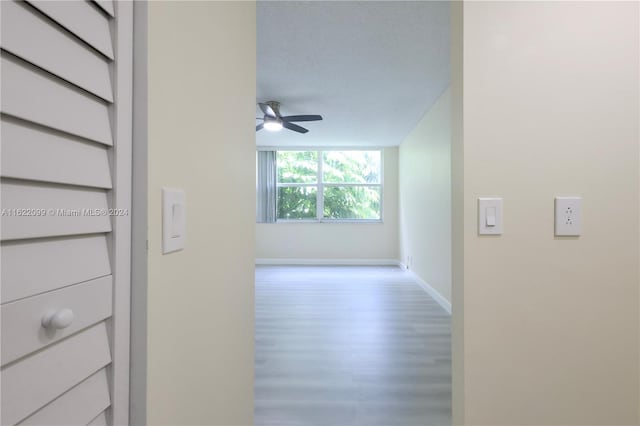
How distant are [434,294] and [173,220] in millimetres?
3703

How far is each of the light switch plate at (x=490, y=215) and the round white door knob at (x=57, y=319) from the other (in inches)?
40.0

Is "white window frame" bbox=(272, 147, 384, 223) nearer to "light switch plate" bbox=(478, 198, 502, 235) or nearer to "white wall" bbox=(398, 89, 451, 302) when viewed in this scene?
"white wall" bbox=(398, 89, 451, 302)

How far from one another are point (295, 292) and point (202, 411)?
3400mm

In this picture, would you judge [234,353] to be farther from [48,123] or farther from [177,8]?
[177,8]

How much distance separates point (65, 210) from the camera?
420 mm

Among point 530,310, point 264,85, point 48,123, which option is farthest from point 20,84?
point 264,85

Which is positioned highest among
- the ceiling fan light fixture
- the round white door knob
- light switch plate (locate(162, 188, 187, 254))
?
the ceiling fan light fixture

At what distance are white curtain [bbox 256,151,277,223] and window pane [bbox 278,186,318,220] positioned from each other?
0.18 meters

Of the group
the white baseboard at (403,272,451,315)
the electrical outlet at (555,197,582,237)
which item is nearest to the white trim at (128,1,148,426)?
the electrical outlet at (555,197,582,237)

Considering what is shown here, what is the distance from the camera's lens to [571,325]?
1.00 metres

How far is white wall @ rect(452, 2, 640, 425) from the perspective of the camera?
98cm

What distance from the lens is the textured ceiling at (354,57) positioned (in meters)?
1.95

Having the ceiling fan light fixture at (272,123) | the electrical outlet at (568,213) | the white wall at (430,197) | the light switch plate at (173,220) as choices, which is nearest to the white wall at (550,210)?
the electrical outlet at (568,213)

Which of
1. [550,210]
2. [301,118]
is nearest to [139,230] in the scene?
[550,210]
